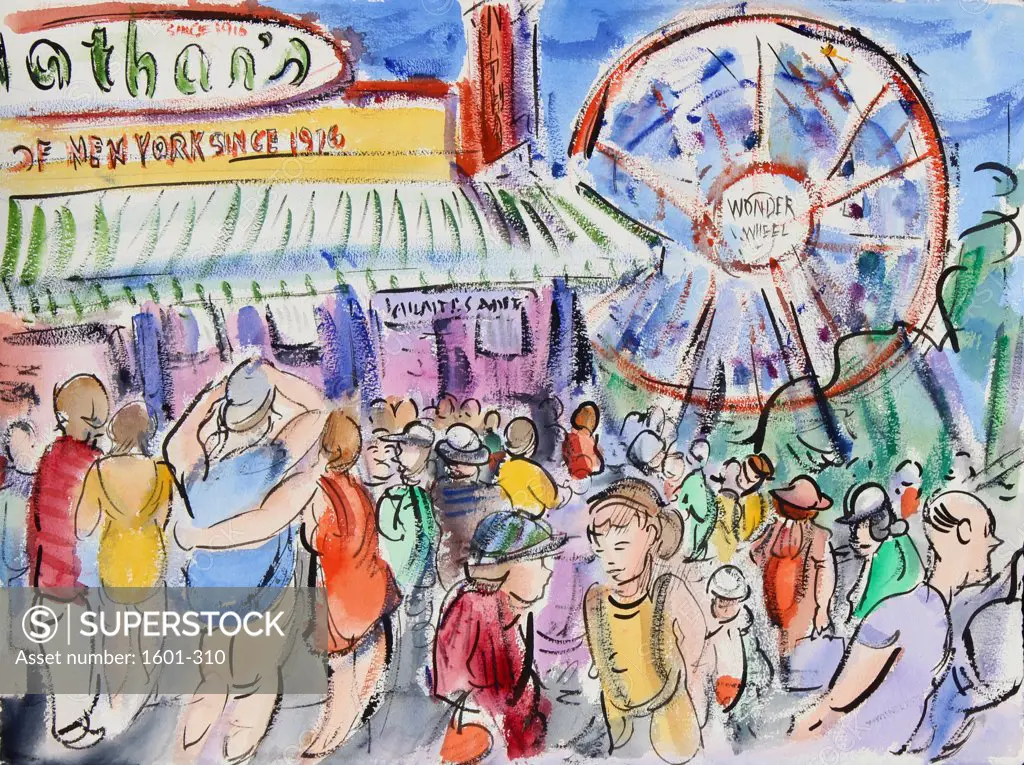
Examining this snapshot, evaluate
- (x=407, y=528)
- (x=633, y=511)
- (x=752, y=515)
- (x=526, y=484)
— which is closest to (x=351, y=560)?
(x=407, y=528)

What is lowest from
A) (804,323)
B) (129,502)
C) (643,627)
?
(643,627)

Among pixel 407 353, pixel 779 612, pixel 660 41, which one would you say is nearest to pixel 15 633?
pixel 407 353

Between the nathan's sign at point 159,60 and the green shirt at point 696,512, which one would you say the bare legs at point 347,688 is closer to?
the green shirt at point 696,512

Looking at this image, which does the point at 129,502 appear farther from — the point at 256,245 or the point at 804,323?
the point at 804,323

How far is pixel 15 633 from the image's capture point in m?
2.10

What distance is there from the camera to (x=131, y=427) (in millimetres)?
2078

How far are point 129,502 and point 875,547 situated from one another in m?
1.67

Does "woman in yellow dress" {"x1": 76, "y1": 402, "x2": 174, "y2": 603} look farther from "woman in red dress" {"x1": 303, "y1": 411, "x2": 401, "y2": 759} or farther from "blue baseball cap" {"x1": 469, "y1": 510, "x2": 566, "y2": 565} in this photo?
"blue baseball cap" {"x1": 469, "y1": 510, "x2": 566, "y2": 565}

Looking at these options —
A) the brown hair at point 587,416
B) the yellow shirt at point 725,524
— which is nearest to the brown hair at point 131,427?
the brown hair at point 587,416

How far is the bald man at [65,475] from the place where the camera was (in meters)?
2.08

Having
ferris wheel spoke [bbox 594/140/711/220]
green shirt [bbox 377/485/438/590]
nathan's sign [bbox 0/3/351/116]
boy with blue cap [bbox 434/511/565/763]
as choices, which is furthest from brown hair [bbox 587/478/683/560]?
nathan's sign [bbox 0/3/351/116]

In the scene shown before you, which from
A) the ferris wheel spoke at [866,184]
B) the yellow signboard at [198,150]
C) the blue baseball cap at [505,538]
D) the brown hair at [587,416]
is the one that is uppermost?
the yellow signboard at [198,150]

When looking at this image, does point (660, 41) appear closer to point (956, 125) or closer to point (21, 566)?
point (956, 125)

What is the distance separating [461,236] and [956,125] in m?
1.16
